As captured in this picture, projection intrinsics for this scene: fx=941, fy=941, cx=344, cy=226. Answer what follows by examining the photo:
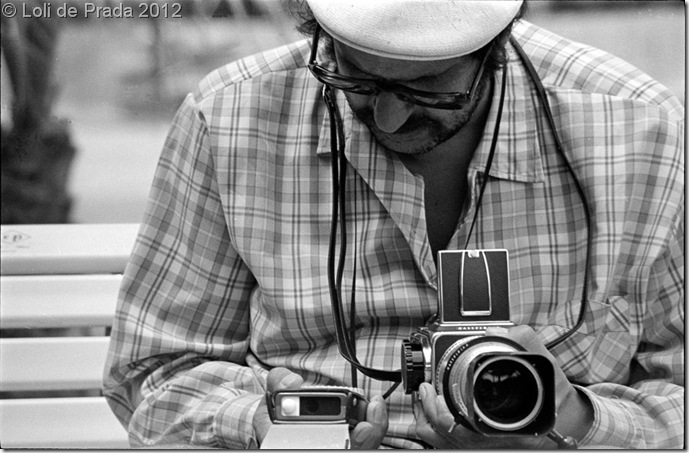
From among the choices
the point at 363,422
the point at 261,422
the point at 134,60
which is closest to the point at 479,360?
the point at 363,422

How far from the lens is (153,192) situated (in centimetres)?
100

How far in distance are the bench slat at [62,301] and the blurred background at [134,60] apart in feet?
0.50

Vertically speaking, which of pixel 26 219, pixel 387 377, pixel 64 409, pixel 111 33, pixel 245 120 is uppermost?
pixel 111 33

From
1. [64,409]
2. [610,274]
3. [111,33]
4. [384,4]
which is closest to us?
[384,4]

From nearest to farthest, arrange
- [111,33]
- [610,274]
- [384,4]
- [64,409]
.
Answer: [384,4], [610,274], [111,33], [64,409]

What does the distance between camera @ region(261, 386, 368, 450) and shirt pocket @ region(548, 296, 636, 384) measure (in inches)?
10.9

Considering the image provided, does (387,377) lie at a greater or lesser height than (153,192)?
lesser

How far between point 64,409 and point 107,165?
348 mm

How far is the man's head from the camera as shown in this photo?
2.72ft

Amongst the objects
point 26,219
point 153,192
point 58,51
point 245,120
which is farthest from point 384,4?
point 26,219

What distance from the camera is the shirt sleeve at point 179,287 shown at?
0.98m

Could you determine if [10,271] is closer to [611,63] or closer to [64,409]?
[64,409]

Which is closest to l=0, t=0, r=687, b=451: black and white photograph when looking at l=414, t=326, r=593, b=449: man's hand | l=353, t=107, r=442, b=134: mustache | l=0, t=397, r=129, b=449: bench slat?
l=353, t=107, r=442, b=134: mustache

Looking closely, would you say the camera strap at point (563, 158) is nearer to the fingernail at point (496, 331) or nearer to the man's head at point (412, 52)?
the man's head at point (412, 52)
